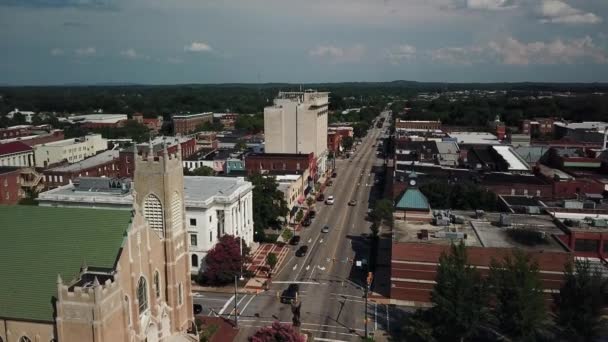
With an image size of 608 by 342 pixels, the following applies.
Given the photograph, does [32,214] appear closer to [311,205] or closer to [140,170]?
[140,170]

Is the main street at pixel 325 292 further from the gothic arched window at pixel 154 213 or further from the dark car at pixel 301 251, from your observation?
the gothic arched window at pixel 154 213

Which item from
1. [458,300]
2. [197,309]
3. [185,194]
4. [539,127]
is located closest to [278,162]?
[185,194]

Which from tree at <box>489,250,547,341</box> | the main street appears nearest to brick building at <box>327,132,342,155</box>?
the main street

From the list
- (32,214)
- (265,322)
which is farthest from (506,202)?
(32,214)

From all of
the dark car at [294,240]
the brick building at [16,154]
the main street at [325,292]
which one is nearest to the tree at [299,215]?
the main street at [325,292]

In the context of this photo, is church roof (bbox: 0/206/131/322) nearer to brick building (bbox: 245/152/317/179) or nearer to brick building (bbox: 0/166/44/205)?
brick building (bbox: 0/166/44/205)

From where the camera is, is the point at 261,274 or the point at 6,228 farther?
the point at 261,274
